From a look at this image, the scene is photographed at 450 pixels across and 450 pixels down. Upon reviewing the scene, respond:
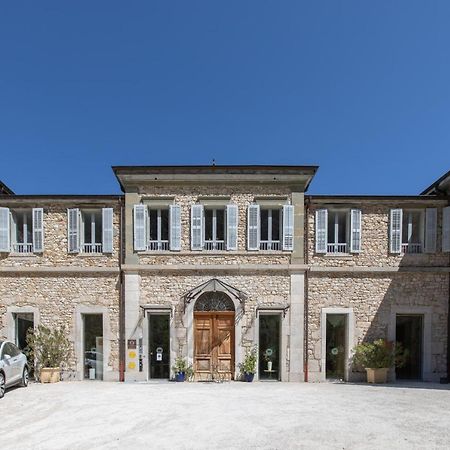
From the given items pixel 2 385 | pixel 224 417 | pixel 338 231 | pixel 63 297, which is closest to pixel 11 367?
pixel 2 385

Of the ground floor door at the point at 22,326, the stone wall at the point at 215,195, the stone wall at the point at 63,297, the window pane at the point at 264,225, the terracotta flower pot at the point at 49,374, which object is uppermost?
the stone wall at the point at 215,195

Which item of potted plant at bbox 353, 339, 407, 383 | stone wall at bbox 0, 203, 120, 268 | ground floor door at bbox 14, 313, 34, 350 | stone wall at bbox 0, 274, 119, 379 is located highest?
stone wall at bbox 0, 203, 120, 268

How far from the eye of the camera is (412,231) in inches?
438

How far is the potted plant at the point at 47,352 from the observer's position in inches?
405

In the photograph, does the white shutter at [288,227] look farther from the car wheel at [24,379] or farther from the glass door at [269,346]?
the car wheel at [24,379]

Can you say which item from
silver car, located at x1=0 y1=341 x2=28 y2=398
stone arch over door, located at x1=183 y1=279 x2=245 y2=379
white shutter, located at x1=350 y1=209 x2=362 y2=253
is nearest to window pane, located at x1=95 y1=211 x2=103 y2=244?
stone arch over door, located at x1=183 y1=279 x2=245 y2=379

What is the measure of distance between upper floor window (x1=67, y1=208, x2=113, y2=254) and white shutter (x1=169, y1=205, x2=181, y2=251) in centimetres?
197

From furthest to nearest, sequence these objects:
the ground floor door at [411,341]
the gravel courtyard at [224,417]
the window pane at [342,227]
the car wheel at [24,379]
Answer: the window pane at [342,227] → the ground floor door at [411,341] → the car wheel at [24,379] → the gravel courtyard at [224,417]

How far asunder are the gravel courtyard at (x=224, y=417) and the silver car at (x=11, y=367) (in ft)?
0.94

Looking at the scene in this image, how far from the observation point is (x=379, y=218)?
11.0 metres

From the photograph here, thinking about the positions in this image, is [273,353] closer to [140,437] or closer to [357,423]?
[357,423]

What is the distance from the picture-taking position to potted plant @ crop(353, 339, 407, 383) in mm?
10305

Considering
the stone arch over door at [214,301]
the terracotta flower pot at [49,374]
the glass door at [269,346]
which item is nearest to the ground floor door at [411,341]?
the glass door at [269,346]

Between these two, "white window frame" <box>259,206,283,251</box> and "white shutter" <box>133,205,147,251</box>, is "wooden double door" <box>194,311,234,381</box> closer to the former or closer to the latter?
"white window frame" <box>259,206,283,251</box>
